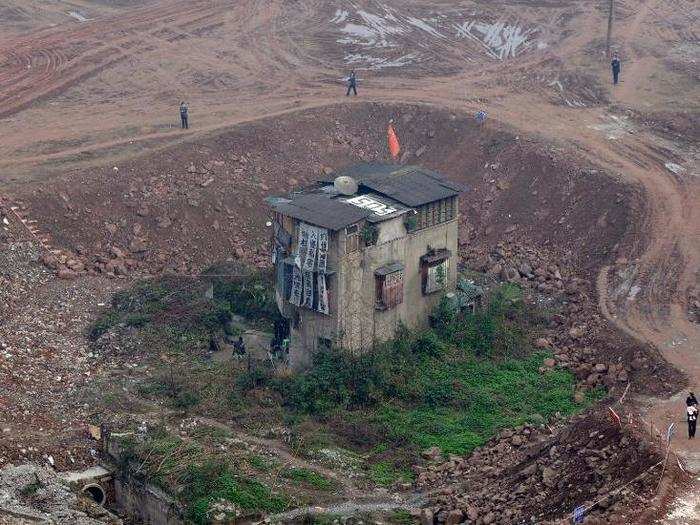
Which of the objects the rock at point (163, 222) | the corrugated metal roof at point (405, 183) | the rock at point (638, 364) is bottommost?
the rock at point (638, 364)

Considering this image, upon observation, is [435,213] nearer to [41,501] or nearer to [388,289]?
[388,289]

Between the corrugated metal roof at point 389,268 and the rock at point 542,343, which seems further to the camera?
the rock at point 542,343

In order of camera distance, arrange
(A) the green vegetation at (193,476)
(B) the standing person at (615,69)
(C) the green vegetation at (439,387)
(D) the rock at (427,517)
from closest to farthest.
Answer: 1. (D) the rock at (427,517)
2. (A) the green vegetation at (193,476)
3. (C) the green vegetation at (439,387)
4. (B) the standing person at (615,69)

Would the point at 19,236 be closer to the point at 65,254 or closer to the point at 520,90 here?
the point at 65,254

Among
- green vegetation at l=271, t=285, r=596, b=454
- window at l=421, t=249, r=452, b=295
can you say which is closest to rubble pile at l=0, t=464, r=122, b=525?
green vegetation at l=271, t=285, r=596, b=454

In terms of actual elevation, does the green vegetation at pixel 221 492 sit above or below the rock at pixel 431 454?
above

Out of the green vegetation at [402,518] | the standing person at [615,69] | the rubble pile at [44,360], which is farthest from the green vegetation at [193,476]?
the standing person at [615,69]

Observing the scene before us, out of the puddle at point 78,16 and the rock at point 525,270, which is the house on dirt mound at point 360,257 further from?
the puddle at point 78,16
